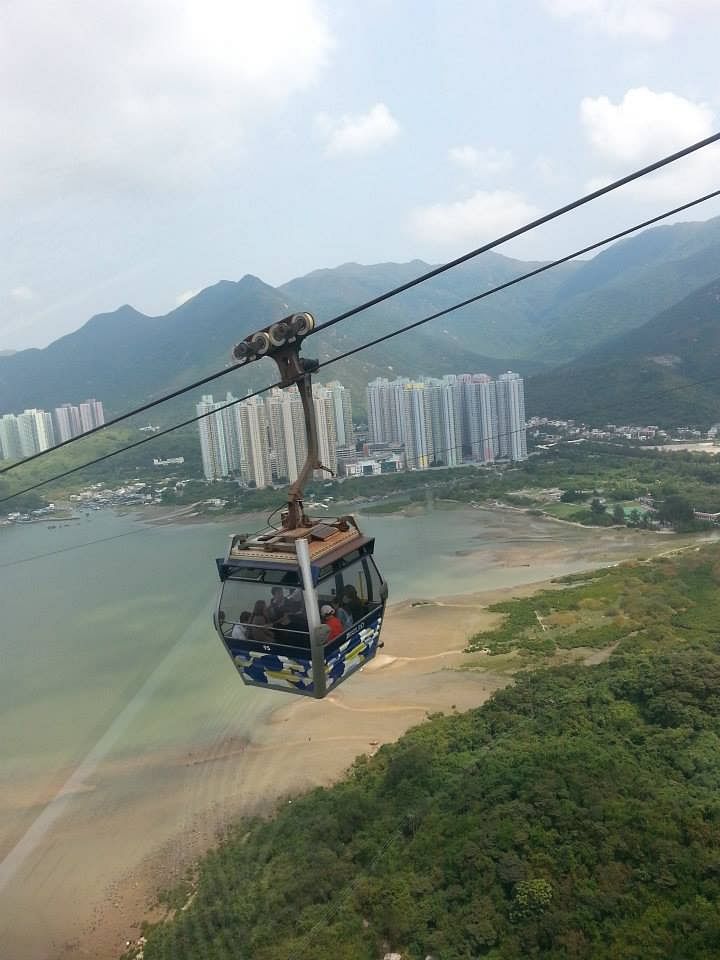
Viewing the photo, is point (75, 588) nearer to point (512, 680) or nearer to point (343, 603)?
point (512, 680)

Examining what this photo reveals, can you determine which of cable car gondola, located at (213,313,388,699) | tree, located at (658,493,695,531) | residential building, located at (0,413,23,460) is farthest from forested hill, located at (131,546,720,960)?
residential building, located at (0,413,23,460)

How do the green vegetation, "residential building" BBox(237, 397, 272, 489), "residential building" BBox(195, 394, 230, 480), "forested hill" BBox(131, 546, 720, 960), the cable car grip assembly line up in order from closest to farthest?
the cable car grip assembly
"forested hill" BBox(131, 546, 720, 960)
"residential building" BBox(237, 397, 272, 489)
the green vegetation
"residential building" BBox(195, 394, 230, 480)

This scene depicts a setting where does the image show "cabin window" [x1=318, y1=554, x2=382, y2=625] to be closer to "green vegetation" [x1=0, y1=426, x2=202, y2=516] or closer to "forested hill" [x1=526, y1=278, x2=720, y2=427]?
"green vegetation" [x1=0, y1=426, x2=202, y2=516]

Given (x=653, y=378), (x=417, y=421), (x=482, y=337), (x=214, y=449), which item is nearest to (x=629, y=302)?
(x=482, y=337)

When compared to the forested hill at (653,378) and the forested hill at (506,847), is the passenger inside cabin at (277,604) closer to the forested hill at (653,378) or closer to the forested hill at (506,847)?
the forested hill at (506,847)

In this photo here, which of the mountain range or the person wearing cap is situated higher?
the mountain range

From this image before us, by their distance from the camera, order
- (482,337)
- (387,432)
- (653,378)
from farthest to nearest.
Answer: (482,337) → (653,378) → (387,432)

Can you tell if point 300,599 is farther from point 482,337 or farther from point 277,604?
point 482,337
